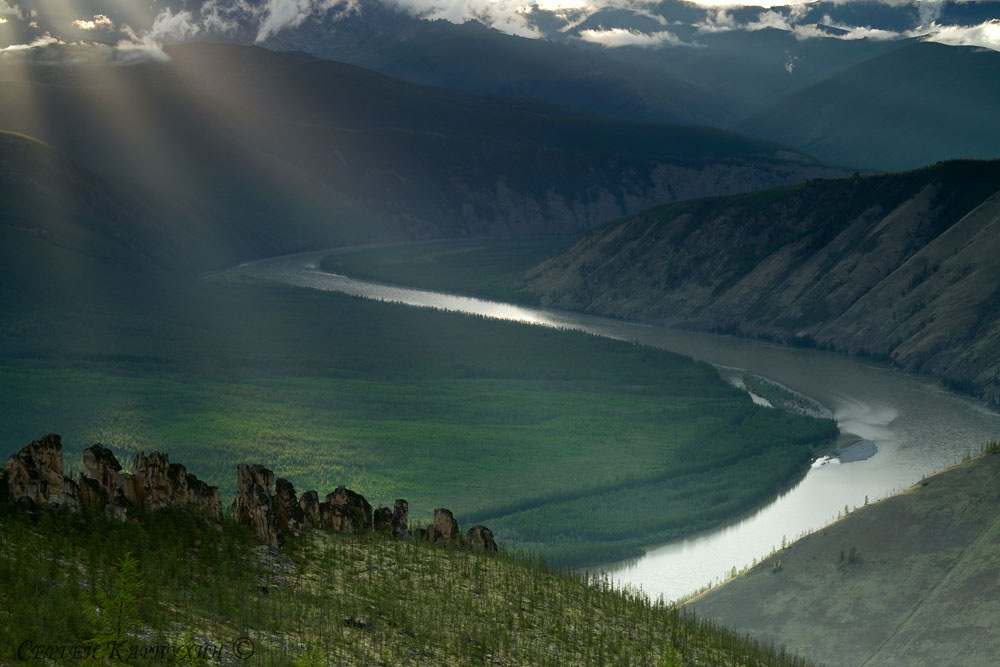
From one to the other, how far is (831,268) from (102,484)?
390ft

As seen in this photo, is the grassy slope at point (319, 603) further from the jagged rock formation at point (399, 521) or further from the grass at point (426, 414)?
the grass at point (426, 414)

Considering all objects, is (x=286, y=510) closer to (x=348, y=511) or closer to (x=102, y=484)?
(x=348, y=511)

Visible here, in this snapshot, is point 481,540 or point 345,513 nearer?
point 345,513

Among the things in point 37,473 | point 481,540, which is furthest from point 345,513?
point 37,473

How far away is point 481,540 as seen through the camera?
112 ft

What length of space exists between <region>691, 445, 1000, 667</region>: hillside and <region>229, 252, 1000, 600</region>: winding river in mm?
9343

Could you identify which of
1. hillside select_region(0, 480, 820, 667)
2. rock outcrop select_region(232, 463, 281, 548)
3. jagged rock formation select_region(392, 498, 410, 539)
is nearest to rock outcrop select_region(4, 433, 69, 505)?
hillside select_region(0, 480, 820, 667)

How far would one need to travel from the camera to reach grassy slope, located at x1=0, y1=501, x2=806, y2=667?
20984 mm

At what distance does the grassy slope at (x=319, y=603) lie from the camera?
68.8ft

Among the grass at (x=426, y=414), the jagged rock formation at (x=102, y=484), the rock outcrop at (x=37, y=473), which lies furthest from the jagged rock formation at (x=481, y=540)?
the grass at (x=426, y=414)

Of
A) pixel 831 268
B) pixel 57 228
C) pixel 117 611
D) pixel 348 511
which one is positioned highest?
pixel 831 268

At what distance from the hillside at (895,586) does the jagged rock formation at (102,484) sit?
22.0m

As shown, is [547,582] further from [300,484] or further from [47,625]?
[300,484]

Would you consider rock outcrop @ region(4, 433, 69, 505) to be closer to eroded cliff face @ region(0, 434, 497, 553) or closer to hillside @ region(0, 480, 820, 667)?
eroded cliff face @ region(0, 434, 497, 553)
